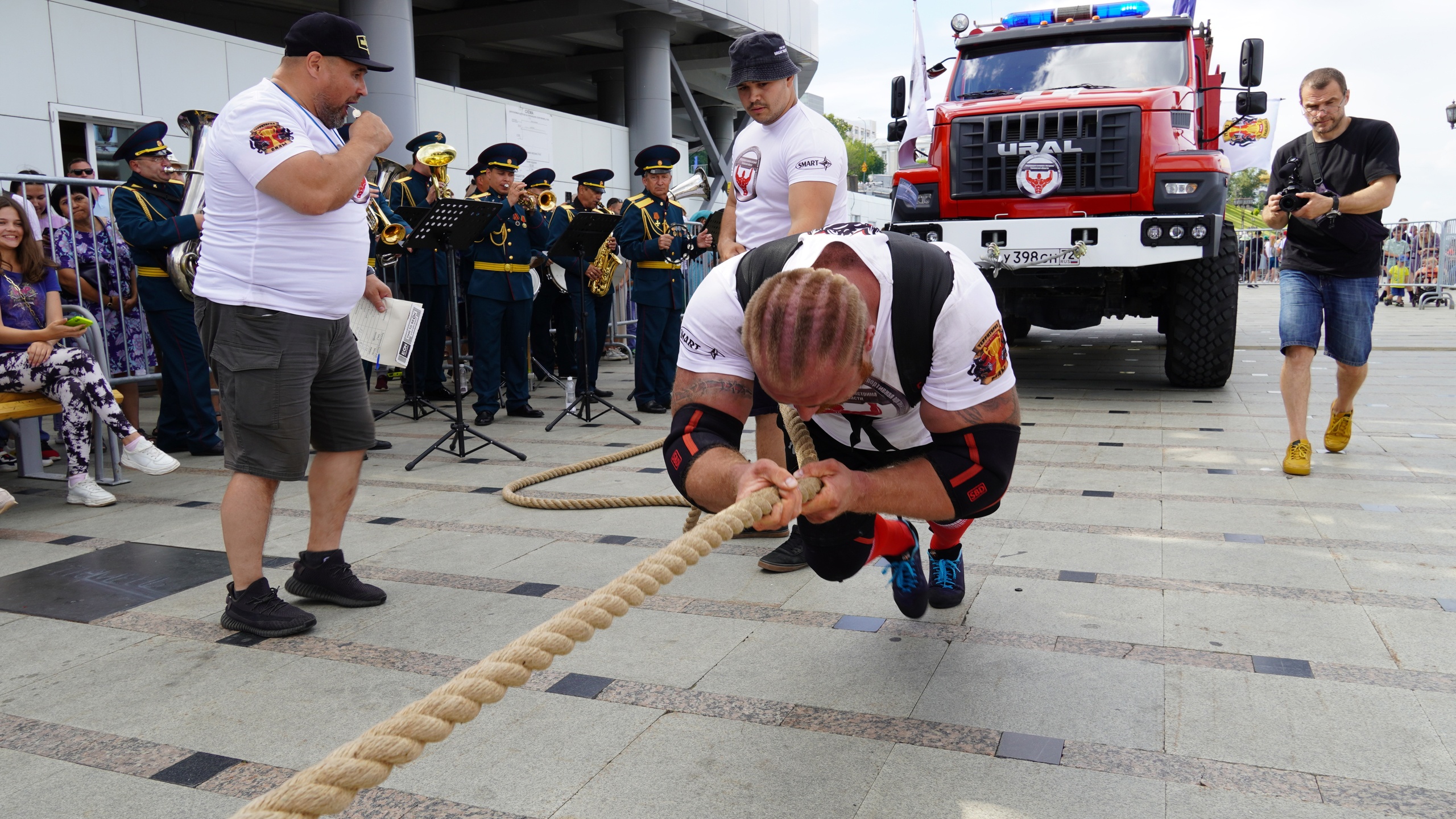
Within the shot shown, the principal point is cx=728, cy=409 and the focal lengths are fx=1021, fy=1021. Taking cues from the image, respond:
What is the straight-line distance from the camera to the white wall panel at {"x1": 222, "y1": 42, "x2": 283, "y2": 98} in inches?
422

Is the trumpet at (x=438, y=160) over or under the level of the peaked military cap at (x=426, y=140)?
under

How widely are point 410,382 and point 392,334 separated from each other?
9.57 feet

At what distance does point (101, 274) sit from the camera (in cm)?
634

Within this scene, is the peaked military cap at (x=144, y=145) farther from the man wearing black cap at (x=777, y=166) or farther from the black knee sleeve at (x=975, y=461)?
the black knee sleeve at (x=975, y=461)

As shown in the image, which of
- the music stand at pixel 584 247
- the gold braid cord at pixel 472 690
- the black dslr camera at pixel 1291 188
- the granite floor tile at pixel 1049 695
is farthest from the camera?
the music stand at pixel 584 247

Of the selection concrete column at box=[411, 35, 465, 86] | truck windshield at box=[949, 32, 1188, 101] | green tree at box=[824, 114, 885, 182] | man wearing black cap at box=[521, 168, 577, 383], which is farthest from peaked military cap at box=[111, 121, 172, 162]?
green tree at box=[824, 114, 885, 182]

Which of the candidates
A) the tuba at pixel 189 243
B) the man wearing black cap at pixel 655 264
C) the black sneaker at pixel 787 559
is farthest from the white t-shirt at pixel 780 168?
the man wearing black cap at pixel 655 264

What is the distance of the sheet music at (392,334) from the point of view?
5430 millimetres

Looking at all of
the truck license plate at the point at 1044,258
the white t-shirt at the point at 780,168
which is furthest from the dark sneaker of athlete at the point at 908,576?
the truck license plate at the point at 1044,258

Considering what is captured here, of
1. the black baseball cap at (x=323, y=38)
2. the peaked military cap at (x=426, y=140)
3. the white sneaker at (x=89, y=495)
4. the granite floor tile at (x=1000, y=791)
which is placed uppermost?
the peaked military cap at (x=426, y=140)

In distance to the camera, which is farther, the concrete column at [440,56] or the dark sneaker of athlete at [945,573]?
the concrete column at [440,56]

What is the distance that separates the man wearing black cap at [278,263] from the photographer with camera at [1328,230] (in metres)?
4.31

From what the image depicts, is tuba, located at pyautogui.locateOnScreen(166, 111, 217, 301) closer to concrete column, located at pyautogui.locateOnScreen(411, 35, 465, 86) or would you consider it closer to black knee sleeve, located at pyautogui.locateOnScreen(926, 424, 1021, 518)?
black knee sleeve, located at pyautogui.locateOnScreen(926, 424, 1021, 518)

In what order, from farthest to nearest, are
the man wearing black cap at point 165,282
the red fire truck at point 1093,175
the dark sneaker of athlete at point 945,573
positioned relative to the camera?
the red fire truck at point 1093,175 → the man wearing black cap at point 165,282 → the dark sneaker of athlete at point 945,573
